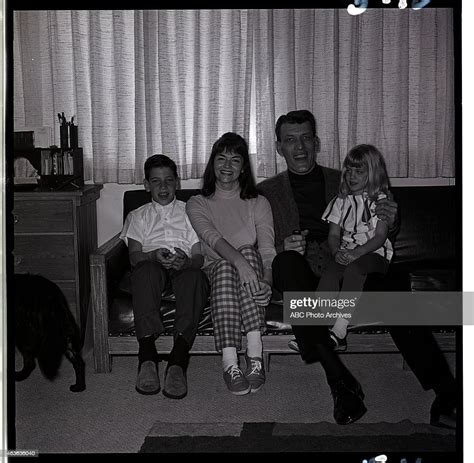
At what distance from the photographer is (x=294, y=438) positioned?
1.55 m

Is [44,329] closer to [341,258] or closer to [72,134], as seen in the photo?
[72,134]

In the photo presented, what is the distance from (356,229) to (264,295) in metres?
0.30

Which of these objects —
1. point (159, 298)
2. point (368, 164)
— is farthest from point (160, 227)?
point (368, 164)

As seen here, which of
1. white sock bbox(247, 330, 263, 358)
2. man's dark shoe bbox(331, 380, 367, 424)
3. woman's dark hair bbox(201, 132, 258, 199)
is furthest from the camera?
white sock bbox(247, 330, 263, 358)

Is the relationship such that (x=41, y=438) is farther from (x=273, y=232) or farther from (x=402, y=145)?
(x=402, y=145)

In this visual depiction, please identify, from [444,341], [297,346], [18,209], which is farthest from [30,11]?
[444,341]

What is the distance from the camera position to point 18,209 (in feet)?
4.93

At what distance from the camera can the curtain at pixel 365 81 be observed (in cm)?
149

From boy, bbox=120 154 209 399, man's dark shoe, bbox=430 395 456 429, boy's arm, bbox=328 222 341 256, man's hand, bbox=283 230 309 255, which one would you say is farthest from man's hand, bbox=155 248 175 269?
man's dark shoe, bbox=430 395 456 429

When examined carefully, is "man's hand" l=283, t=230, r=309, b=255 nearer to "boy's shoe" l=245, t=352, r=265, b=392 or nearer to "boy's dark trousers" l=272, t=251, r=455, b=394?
"boy's dark trousers" l=272, t=251, r=455, b=394

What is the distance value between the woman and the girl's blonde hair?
0.78ft

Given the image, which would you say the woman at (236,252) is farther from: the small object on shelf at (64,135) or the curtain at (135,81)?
the small object on shelf at (64,135)

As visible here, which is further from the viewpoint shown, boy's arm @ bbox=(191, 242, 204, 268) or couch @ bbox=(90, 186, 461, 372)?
boy's arm @ bbox=(191, 242, 204, 268)

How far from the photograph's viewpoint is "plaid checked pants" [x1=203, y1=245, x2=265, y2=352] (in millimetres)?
1840
